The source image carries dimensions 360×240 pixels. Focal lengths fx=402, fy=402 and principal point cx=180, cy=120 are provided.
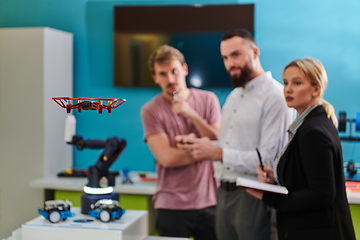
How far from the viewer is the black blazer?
1.26 meters

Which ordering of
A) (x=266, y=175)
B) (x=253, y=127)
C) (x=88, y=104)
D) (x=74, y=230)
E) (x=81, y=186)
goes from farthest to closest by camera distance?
(x=81, y=186) < (x=253, y=127) < (x=266, y=175) < (x=74, y=230) < (x=88, y=104)

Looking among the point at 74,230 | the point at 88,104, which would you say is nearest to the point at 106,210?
the point at 74,230

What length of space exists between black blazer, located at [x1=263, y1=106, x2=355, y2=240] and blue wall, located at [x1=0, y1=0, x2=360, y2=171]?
130cm

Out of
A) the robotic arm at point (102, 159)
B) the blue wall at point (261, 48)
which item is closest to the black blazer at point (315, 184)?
the robotic arm at point (102, 159)

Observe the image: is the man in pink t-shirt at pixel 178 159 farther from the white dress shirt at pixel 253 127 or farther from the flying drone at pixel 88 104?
the flying drone at pixel 88 104

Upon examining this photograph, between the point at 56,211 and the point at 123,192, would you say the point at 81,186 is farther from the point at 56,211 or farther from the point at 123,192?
the point at 56,211

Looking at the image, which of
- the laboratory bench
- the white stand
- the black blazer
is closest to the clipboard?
the black blazer

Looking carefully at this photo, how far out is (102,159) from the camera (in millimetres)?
1293

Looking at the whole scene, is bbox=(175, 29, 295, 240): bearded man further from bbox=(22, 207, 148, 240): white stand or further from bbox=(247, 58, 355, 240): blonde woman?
bbox=(22, 207, 148, 240): white stand

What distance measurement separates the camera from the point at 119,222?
1185 millimetres

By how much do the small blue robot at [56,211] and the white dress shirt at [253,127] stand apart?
789 mm

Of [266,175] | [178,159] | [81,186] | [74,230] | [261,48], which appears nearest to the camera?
[74,230]

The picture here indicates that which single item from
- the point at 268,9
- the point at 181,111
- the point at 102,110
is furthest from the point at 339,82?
the point at 102,110

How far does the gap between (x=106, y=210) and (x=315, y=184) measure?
66cm
